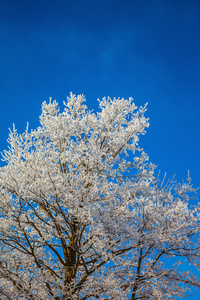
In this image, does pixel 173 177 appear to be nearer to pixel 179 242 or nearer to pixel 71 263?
pixel 179 242

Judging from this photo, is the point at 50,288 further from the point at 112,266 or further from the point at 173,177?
the point at 173,177

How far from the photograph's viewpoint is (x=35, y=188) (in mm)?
6047

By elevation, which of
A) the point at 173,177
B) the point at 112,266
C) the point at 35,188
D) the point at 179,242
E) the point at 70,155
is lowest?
the point at 112,266

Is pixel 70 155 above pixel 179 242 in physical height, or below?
above

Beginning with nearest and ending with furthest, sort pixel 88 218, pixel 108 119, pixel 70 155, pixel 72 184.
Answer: pixel 88 218
pixel 72 184
pixel 70 155
pixel 108 119

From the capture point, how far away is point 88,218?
5066 millimetres

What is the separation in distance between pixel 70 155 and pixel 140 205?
2.31m

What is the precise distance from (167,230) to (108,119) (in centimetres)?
395

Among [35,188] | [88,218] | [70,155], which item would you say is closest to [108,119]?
[70,155]

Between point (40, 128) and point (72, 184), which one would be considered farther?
point (40, 128)

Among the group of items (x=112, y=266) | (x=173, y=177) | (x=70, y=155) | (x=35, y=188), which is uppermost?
(x=173, y=177)

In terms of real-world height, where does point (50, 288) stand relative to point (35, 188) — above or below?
below

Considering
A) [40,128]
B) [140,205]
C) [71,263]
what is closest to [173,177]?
[140,205]

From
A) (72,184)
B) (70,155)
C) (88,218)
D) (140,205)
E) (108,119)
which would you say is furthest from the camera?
(108,119)
